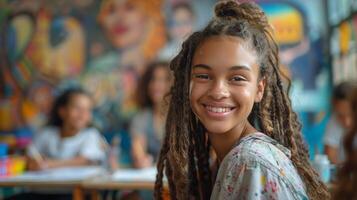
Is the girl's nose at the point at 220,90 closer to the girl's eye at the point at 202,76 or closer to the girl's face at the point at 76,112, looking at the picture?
the girl's eye at the point at 202,76

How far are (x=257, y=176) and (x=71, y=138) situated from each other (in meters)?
2.26

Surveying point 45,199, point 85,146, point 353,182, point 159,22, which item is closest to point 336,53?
point 159,22

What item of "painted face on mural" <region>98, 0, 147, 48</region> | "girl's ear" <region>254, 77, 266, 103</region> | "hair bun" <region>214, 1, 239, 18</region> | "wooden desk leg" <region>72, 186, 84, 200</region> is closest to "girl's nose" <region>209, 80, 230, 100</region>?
"girl's ear" <region>254, 77, 266, 103</region>

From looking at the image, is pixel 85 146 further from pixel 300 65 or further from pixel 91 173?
pixel 300 65

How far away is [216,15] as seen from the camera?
116cm

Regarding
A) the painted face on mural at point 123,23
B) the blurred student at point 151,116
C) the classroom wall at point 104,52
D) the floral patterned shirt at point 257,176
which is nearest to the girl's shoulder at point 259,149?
the floral patterned shirt at point 257,176

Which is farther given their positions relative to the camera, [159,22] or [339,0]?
[159,22]

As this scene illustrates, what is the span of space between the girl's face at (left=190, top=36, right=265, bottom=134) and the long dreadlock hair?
4 centimetres

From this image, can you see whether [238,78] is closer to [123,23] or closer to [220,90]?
[220,90]

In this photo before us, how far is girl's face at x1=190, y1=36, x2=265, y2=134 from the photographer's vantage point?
996mm

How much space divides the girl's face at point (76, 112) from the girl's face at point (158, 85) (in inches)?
19.4

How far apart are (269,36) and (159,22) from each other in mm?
2856

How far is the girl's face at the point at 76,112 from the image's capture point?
2.93 metres

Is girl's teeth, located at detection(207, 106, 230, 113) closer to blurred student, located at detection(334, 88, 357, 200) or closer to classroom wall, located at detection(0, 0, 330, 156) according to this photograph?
blurred student, located at detection(334, 88, 357, 200)
